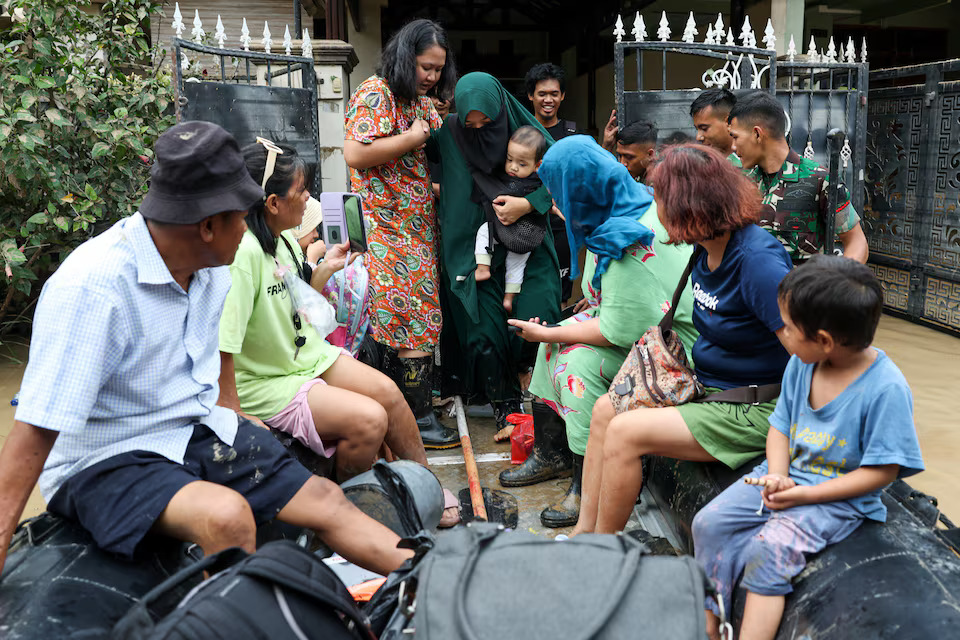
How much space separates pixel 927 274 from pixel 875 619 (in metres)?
5.92

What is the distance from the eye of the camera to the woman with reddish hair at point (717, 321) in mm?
2303

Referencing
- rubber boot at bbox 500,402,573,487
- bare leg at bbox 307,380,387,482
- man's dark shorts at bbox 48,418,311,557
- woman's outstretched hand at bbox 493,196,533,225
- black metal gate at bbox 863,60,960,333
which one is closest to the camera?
man's dark shorts at bbox 48,418,311,557

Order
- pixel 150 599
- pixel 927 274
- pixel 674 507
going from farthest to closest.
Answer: pixel 927 274
pixel 674 507
pixel 150 599

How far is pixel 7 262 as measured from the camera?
4.68 meters

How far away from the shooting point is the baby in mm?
3844

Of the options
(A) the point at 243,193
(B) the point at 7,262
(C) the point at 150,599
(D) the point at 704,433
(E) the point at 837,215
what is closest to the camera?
(C) the point at 150,599

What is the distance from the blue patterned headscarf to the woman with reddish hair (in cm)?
51

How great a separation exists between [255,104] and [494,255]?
177cm

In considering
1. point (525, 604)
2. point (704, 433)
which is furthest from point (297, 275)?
point (525, 604)

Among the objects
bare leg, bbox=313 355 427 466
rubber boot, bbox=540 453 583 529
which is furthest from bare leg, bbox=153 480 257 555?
rubber boot, bbox=540 453 583 529

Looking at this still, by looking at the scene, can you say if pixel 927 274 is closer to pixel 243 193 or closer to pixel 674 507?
pixel 674 507

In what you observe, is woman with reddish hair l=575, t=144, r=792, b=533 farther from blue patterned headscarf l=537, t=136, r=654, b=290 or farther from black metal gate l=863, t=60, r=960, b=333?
black metal gate l=863, t=60, r=960, b=333

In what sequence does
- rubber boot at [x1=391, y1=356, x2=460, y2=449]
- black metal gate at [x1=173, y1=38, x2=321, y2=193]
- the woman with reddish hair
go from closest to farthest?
the woman with reddish hair
rubber boot at [x1=391, y1=356, x2=460, y2=449]
black metal gate at [x1=173, y1=38, x2=321, y2=193]

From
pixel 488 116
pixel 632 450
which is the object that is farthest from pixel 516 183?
pixel 632 450
